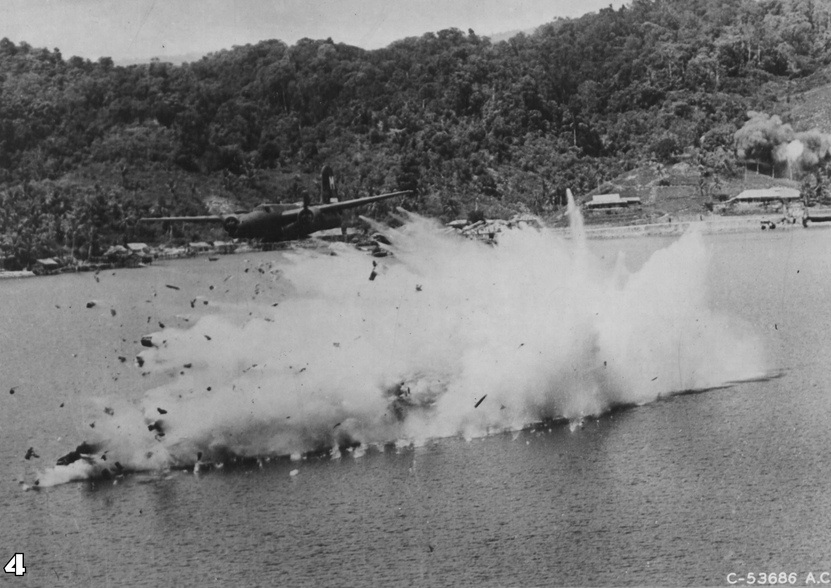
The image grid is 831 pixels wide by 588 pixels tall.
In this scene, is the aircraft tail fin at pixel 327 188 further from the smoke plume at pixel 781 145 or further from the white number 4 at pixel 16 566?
the smoke plume at pixel 781 145

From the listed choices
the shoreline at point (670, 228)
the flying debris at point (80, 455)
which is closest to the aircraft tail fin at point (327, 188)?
the flying debris at point (80, 455)

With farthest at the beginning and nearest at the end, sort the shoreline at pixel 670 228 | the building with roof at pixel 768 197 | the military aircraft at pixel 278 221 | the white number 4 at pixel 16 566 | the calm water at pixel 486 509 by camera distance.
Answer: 1. the building with roof at pixel 768 197
2. the shoreline at pixel 670 228
3. the military aircraft at pixel 278 221
4. the white number 4 at pixel 16 566
5. the calm water at pixel 486 509

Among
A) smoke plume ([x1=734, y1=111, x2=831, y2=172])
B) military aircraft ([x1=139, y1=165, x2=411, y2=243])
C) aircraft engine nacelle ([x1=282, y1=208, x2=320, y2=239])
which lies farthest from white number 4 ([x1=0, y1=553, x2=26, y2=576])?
smoke plume ([x1=734, y1=111, x2=831, y2=172])

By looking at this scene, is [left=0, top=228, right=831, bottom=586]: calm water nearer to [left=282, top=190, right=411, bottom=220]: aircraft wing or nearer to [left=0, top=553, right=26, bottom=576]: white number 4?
[left=0, top=553, right=26, bottom=576]: white number 4

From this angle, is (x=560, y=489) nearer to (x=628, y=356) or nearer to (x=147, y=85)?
(x=628, y=356)

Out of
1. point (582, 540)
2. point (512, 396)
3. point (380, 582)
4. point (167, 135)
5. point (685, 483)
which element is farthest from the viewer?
point (167, 135)

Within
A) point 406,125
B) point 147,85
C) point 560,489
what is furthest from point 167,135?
point 560,489
